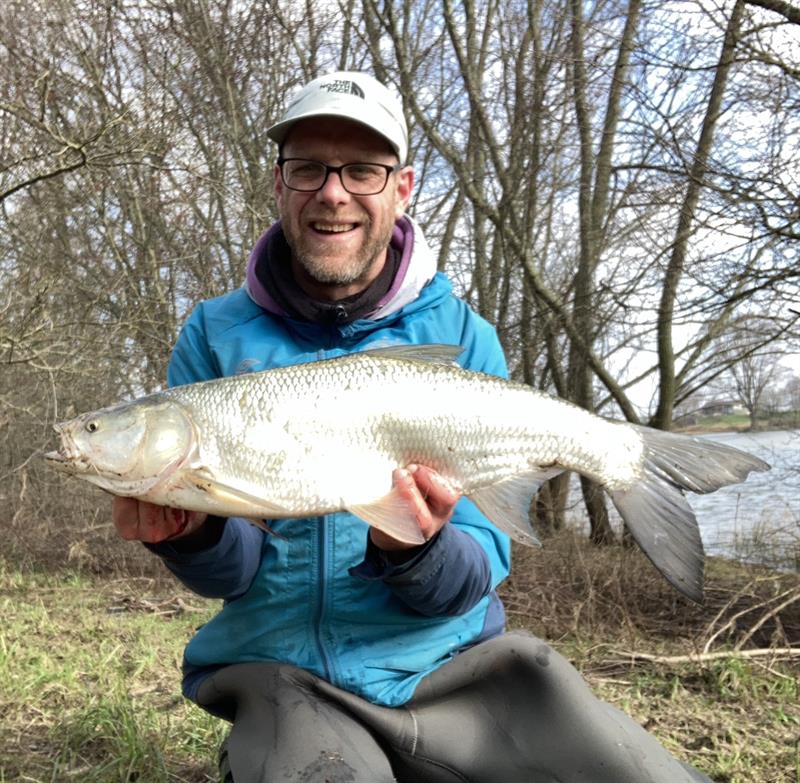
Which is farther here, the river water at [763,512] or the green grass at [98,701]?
the river water at [763,512]

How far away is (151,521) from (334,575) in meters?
0.56

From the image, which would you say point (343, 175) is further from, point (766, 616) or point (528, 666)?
point (766, 616)

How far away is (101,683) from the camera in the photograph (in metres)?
3.86

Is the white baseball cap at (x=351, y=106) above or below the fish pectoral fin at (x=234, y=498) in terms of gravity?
above

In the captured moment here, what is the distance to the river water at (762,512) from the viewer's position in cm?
631

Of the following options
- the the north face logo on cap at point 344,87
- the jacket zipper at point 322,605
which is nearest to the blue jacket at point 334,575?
the jacket zipper at point 322,605

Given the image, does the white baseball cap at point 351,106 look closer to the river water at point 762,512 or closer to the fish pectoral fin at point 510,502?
the fish pectoral fin at point 510,502

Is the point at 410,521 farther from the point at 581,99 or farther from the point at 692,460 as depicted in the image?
the point at 581,99

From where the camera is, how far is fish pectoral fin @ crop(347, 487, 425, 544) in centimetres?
206

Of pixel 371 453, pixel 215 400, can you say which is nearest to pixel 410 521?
pixel 371 453

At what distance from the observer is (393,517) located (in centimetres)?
208

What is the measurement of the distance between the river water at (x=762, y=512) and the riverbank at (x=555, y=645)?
0.27 metres

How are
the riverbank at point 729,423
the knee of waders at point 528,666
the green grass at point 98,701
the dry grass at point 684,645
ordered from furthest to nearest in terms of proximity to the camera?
the riverbank at point 729,423 < the dry grass at point 684,645 < the green grass at point 98,701 < the knee of waders at point 528,666

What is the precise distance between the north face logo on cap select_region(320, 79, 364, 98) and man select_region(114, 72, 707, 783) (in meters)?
0.01
